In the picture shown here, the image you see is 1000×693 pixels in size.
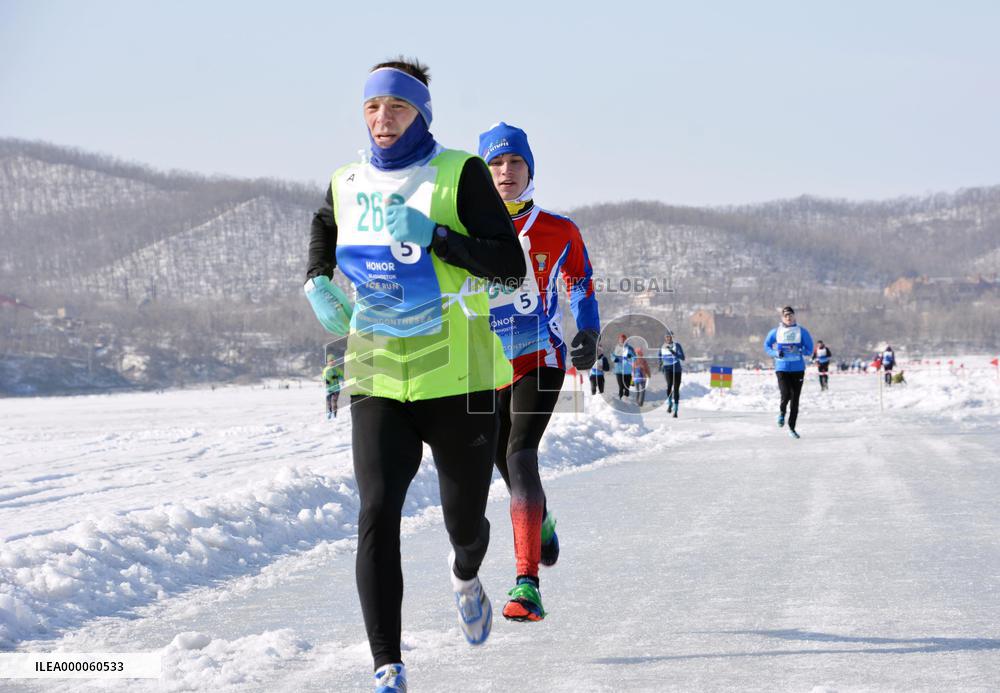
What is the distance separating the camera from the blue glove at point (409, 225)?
150 inches

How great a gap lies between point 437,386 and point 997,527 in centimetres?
560

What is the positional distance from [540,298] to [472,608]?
1953 mm

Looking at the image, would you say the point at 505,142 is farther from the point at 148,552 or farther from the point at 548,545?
the point at 148,552

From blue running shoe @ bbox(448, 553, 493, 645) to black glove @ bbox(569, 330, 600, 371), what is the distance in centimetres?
145

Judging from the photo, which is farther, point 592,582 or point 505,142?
point 592,582

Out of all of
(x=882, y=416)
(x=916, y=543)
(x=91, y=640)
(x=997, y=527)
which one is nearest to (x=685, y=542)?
(x=916, y=543)

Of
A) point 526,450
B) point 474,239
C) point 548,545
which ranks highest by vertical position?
point 474,239

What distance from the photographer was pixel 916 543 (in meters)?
7.35

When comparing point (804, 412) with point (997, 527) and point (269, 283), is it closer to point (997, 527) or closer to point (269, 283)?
point (997, 527)

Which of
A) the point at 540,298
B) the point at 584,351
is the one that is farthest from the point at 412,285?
the point at 540,298

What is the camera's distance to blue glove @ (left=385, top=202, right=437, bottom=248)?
380cm

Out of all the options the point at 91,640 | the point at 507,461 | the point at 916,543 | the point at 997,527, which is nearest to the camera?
the point at 91,640

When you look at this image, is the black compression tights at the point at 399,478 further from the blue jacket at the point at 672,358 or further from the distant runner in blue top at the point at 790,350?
the blue jacket at the point at 672,358

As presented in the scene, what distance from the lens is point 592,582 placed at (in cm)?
618
